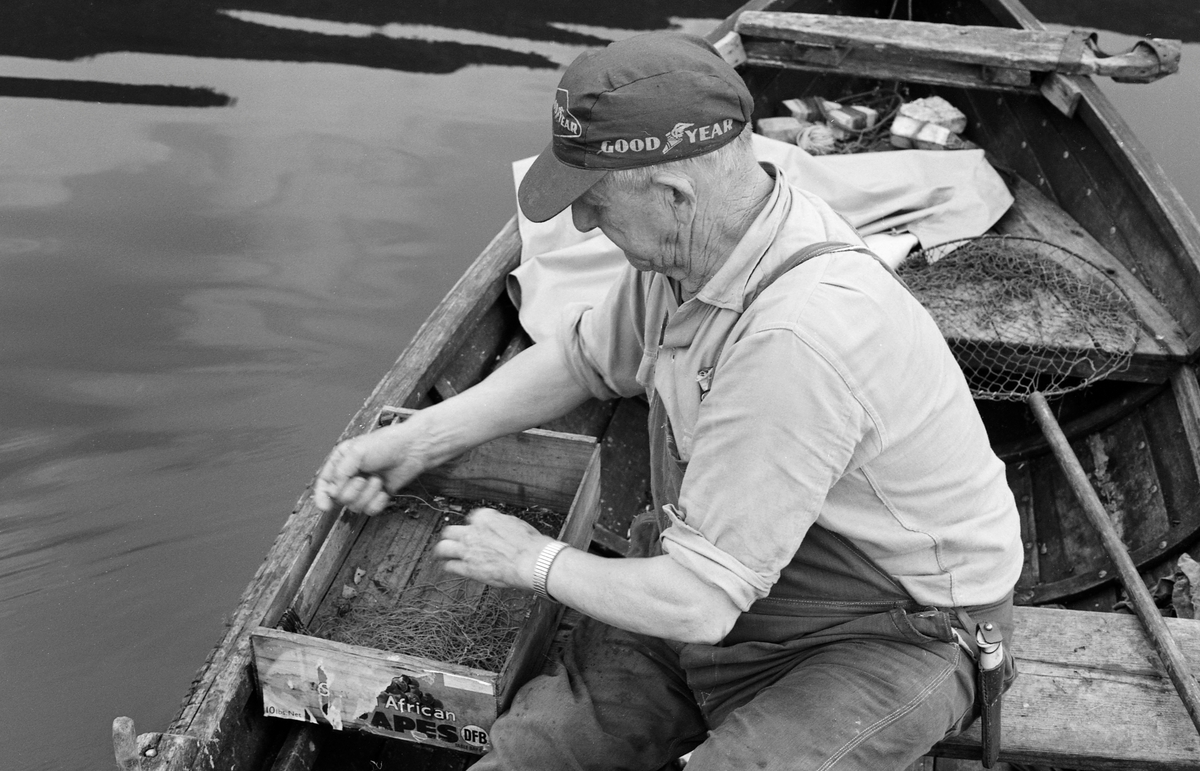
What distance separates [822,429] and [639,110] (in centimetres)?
60

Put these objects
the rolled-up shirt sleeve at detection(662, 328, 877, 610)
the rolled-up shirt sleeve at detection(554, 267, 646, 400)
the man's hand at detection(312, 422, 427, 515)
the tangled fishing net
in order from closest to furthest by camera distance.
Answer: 1. the rolled-up shirt sleeve at detection(662, 328, 877, 610)
2. the rolled-up shirt sleeve at detection(554, 267, 646, 400)
3. the tangled fishing net
4. the man's hand at detection(312, 422, 427, 515)

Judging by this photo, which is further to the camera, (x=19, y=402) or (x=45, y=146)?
(x=45, y=146)

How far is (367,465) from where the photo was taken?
99.8 inches

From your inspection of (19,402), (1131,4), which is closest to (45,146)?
(19,402)

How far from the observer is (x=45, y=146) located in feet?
21.1

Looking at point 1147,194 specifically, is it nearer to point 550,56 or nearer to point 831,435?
point 831,435

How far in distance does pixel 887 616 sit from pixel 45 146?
6.34 m

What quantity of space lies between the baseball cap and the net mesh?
7.43 ft

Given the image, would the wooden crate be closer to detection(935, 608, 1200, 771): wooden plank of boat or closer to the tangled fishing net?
the tangled fishing net

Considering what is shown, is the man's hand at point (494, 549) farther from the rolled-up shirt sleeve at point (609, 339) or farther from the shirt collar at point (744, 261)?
the shirt collar at point (744, 261)

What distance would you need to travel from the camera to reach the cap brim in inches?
68.9

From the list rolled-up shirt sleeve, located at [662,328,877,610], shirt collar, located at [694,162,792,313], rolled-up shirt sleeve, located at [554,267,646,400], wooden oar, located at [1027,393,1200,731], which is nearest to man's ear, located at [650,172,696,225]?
shirt collar, located at [694,162,792,313]

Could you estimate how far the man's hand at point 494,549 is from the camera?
2.02 m

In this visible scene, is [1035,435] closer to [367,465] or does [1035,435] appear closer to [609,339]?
[609,339]
